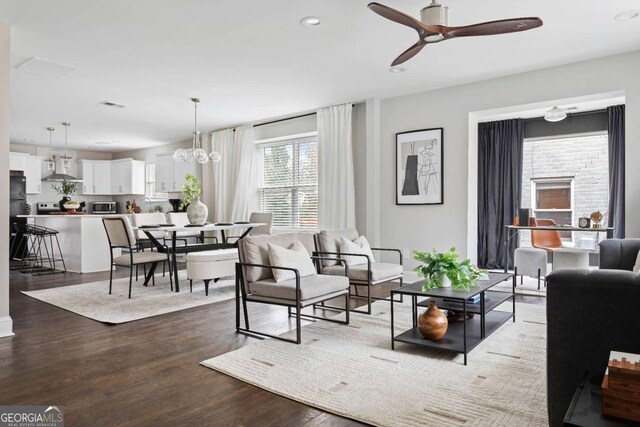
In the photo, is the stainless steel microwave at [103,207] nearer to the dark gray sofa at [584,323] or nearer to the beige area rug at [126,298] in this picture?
the beige area rug at [126,298]

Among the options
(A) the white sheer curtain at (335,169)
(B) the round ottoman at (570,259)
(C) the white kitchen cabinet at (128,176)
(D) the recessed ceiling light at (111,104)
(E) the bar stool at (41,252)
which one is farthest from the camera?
(C) the white kitchen cabinet at (128,176)

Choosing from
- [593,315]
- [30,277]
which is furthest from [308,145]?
[593,315]

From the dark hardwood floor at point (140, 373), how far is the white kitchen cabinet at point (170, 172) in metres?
5.17

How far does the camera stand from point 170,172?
378 inches

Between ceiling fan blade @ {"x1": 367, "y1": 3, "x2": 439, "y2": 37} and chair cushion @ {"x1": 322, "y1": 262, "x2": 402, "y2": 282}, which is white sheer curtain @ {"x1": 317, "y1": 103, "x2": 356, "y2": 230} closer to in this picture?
chair cushion @ {"x1": 322, "y1": 262, "x2": 402, "y2": 282}

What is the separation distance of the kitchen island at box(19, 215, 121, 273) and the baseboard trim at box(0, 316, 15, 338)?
3602 millimetres

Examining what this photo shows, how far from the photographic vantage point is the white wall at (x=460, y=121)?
14.5 feet

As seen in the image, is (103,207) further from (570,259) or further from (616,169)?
(616,169)

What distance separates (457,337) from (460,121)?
334cm

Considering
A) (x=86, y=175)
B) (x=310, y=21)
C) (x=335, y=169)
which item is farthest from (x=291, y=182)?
(x=86, y=175)

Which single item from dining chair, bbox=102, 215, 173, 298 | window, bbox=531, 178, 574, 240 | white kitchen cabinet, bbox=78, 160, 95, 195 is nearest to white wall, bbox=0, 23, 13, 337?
dining chair, bbox=102, 215, 173, 298

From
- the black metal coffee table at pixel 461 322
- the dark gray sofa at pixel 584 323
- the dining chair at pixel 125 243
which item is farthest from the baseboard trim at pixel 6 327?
the dark gray sofa at pixel 584 323

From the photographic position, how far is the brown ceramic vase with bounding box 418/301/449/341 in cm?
296

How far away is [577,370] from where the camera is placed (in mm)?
1720
